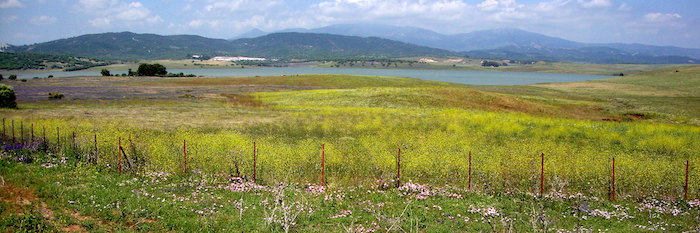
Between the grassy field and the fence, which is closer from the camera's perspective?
the grassy field

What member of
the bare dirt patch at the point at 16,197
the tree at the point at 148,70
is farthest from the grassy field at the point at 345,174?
the tree at the point at 148,70

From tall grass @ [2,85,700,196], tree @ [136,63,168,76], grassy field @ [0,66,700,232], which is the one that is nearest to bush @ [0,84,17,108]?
grassy field @ [0,66,700,232]

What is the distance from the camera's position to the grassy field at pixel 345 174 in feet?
49.1

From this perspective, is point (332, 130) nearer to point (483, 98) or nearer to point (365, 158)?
point (365, 158)

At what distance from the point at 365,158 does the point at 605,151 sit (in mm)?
17590

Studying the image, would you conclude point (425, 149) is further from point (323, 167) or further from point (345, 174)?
point (323, 167)

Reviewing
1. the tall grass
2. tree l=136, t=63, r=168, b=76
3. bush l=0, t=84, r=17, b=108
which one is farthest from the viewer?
tree l=136, t=63, r=168, b=76

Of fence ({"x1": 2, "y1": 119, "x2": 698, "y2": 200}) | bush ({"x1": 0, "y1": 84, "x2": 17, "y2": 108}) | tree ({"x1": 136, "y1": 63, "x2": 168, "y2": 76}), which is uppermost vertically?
tree ({"x1": 136, "y1": 63, "x2": 168, "y2": 76})

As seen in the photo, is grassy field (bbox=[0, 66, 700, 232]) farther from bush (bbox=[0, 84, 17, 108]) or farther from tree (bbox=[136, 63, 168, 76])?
tree (bbox=[136, 63, 168, 76])

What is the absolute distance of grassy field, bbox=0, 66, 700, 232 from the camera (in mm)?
14961

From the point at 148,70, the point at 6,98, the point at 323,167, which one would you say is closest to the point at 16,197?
the point at 323,167

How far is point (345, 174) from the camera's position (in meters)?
23.2

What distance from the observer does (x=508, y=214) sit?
16.2 metres

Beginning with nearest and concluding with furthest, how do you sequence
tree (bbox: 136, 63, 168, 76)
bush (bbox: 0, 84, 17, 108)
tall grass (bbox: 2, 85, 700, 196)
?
tall grass (bbox: 2, 85, 700, 196) < bush (bbox: 0, 84, 17, 108) < tree (bbox: 136, 63, 168, 76)
